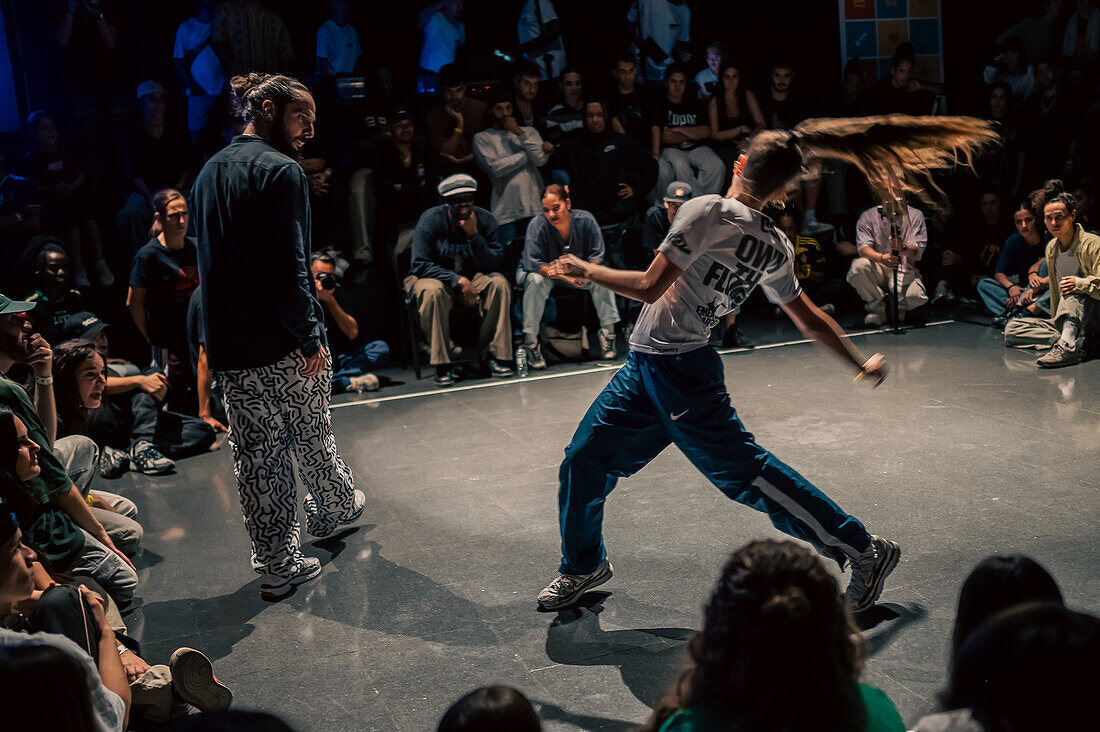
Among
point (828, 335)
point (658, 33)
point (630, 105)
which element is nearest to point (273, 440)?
point (828, 335)

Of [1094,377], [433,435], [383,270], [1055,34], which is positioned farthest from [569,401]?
[1055,34]

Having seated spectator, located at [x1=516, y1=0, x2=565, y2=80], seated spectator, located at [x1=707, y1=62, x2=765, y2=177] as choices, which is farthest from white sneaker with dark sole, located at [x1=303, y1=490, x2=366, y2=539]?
seated spectator, located at [x1=707, y1=62, x2=765, y2=177]

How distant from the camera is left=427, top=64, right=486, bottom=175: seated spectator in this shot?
8406mm

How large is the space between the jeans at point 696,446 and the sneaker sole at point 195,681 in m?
1.17

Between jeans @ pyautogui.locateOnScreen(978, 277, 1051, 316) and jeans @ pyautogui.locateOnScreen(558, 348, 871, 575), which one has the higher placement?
jeans @ pyautogui.locateOnScreen(558, 348, 871, 575)

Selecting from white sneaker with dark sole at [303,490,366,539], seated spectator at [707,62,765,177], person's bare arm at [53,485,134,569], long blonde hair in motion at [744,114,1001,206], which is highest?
seated spectator at [707,62,765,177]

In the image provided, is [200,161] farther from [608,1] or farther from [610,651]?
[610,651]

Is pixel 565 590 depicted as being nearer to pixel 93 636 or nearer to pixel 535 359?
pixel 93 636

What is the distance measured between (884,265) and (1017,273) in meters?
1.01

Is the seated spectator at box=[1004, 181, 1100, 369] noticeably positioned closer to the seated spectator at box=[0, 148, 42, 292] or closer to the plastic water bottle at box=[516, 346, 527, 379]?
the plastic water bottle at box=[516, 346, 527, 379]

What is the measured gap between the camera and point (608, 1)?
33.3ft

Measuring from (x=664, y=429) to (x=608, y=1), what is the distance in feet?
26.0

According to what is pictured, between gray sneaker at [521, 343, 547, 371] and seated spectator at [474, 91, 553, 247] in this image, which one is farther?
seated spectator at [474, 91, 553, 247]

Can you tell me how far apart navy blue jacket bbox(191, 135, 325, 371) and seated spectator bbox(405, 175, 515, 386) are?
3952 millimetres
